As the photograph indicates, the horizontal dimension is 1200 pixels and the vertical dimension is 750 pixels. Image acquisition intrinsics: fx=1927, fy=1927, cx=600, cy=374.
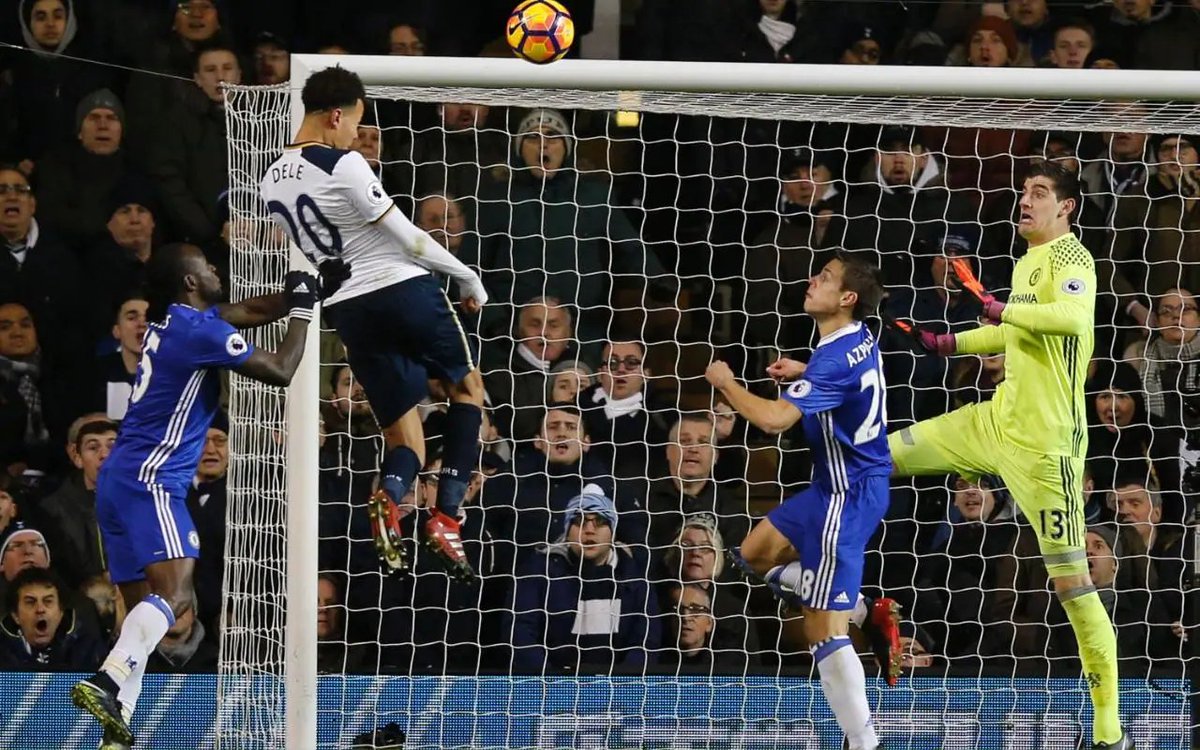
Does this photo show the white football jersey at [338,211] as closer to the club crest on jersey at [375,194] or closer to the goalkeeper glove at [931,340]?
the club crest on jersey at [375,194]

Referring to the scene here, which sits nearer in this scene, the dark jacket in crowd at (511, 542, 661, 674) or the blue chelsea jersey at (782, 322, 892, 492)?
the blue chelsea jersey at (782, 322, 892, 492)

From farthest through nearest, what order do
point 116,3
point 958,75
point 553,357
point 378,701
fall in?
point 116,3, point 553,357, point 378,701, point 958,75

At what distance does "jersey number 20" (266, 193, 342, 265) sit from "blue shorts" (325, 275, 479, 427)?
178mm

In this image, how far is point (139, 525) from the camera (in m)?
6.26

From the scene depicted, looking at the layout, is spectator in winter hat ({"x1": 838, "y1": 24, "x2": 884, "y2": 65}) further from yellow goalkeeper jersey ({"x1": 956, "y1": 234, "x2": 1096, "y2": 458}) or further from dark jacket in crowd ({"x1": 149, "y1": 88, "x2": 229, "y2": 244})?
dark jacket in crowd ({"x1": 149, "y1": 88, "x2": 229, "y2": 244})

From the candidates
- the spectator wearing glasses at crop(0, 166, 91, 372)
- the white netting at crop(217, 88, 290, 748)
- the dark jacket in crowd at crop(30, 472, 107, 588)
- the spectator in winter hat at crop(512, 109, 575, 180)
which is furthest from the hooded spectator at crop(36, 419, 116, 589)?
the spectator in winter hat at crop(512, 109, 575, 180)

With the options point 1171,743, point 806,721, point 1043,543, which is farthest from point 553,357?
point 1171,743

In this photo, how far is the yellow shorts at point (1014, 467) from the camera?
6531mm

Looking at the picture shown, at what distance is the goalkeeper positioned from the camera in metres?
6.47

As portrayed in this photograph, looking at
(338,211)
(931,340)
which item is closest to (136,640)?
(338,211)

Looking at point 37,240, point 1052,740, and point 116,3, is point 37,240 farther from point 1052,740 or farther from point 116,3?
point 1052,740

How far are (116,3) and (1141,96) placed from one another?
4525mm

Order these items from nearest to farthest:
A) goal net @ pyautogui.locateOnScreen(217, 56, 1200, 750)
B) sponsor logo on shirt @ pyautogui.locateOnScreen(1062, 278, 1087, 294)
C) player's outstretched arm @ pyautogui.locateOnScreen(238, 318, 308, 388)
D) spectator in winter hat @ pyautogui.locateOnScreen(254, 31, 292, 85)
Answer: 1. player's outstretched arm @ pyautogui.locateOnScreen(238, 318, 308, 388)
2. sponsor logo on shirt @ pyautogui.locateOnScreen(1062, 278, 1087, 294)
3. goal net @ pyautogui.locateOnScreen(217, 56, 1200, 750)
4. spectator in winter hat @ pyautogui.locateOnScreen(254, 31, 292, 85)

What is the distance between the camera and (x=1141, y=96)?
654 centimetres
